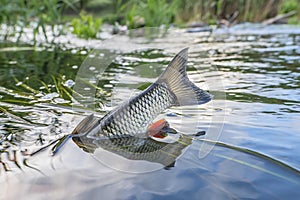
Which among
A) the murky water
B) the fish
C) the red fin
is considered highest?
the fish

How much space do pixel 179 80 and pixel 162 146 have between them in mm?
238

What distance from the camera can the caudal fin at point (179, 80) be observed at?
4.62 ft

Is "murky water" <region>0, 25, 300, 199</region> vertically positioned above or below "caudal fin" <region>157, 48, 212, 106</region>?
below

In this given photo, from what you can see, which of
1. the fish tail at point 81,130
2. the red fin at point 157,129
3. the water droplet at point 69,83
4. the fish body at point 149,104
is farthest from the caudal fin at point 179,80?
the water droplet at point 69,83

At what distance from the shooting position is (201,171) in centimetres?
126

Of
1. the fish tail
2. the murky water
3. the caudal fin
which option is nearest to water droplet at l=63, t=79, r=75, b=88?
the murky water

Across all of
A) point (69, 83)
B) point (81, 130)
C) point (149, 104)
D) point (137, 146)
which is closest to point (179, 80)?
point (149, 104)

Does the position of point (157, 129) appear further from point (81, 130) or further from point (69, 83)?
point (69, 83)

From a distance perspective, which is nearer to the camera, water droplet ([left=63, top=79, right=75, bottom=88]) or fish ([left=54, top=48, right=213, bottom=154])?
fish ([left=54, top=48, right=213, bottom=154])

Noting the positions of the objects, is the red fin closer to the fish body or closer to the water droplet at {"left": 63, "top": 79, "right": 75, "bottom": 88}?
the fish body

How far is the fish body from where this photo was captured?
4.45ft

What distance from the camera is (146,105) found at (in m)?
1.36

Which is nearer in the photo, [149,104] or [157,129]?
[149,104]

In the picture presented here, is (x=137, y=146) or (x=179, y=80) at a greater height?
(x=179, y=80)
